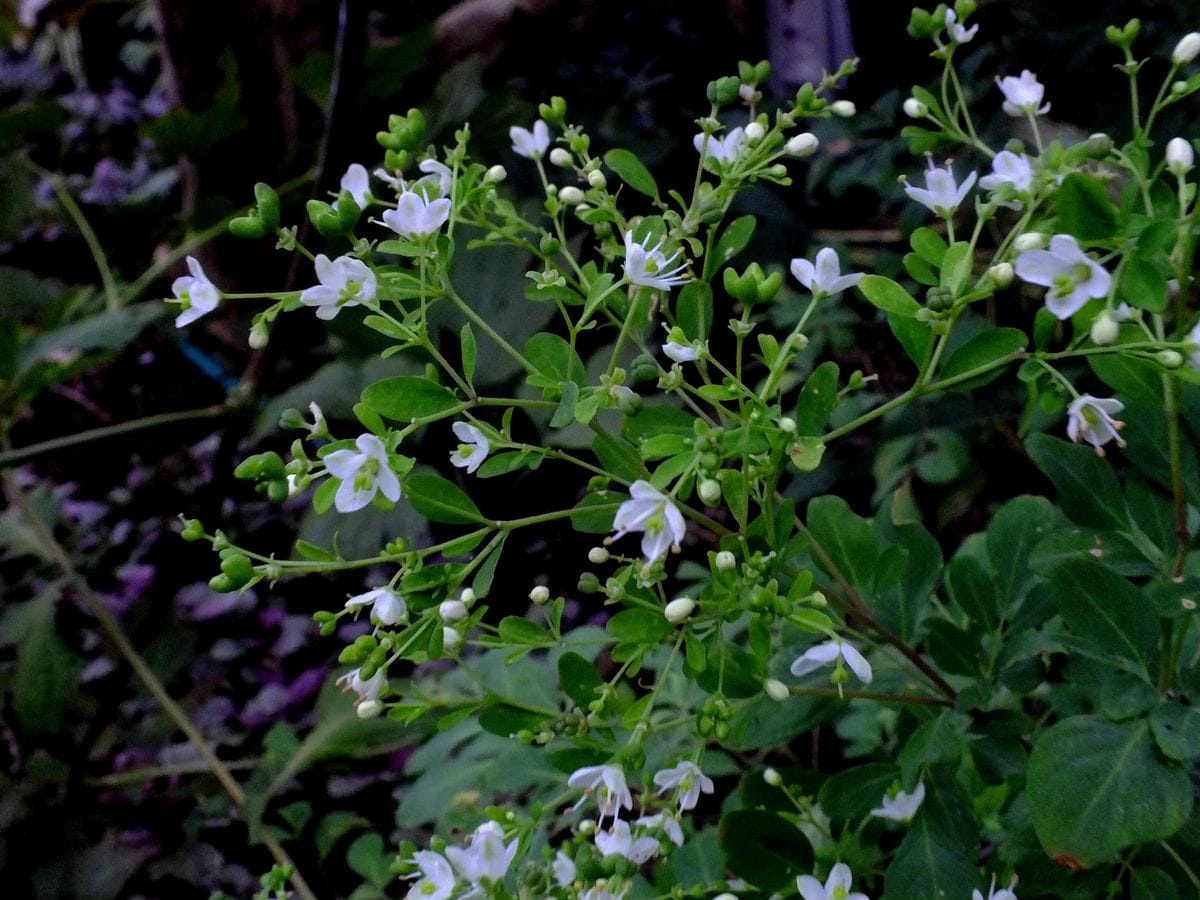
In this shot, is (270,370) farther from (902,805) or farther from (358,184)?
(902,805)

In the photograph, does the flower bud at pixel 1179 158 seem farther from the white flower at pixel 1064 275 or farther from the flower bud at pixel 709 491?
the flower bud at pixel 709 491

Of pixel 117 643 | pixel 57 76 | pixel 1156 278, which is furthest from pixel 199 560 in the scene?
pixel 57 76

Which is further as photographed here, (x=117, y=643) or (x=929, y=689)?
(x=117, y=643)

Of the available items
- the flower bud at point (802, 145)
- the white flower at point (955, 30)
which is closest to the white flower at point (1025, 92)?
the white flower at point (955, 30)

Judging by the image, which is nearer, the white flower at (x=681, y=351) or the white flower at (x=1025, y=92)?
the white flower at (x=681, y=351)

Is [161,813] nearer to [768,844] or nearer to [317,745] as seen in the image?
[317,745]

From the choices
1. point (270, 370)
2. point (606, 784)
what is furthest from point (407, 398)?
point (270, 370)
